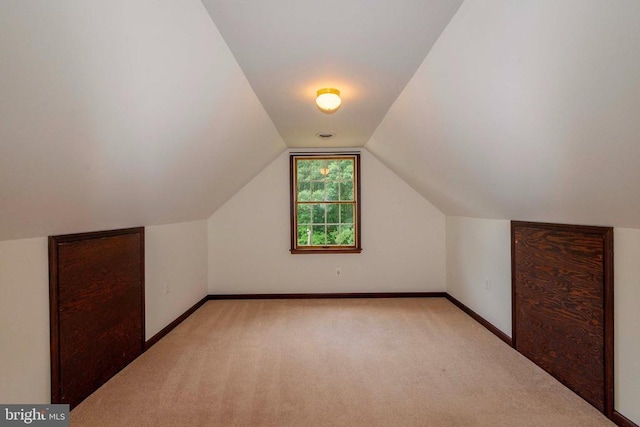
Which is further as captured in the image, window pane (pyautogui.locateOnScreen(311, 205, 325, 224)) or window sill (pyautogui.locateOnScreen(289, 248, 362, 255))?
window pane (pyautogui.locateOnScreen(311, 205, 325, 224))

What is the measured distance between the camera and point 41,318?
6.43 feet

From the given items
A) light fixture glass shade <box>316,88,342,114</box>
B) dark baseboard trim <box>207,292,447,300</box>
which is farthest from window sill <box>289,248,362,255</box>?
light fixture glass shade <box>316,88,342,114</box>

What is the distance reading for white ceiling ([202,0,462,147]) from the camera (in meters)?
1.55

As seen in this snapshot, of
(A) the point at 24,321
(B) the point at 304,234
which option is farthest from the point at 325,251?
(A) the point at 24,321

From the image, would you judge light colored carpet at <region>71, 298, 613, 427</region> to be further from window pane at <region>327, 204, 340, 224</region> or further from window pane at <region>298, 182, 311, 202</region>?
window pane at <region>298, 182, 311, 202</region>

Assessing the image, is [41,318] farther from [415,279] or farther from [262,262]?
[415,279]

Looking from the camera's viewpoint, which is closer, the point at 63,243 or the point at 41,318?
the point at 41,318

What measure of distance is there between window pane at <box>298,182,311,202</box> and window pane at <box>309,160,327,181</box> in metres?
0.14

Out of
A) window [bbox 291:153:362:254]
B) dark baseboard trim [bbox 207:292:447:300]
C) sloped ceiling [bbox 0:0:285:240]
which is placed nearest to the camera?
sloped ceiling [bbox 0:0:285:240]

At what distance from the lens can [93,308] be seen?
241 centimetres

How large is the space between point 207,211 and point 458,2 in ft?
12.3

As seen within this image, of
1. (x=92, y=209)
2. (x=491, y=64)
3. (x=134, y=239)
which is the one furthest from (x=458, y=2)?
(x=134, y=239)

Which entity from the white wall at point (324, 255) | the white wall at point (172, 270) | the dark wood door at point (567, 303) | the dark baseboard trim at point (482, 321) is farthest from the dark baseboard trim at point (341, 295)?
the dark wood door at point (567, 303)

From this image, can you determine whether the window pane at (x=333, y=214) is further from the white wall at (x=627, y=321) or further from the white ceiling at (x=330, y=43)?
the white wall at (x=627, y=321)
